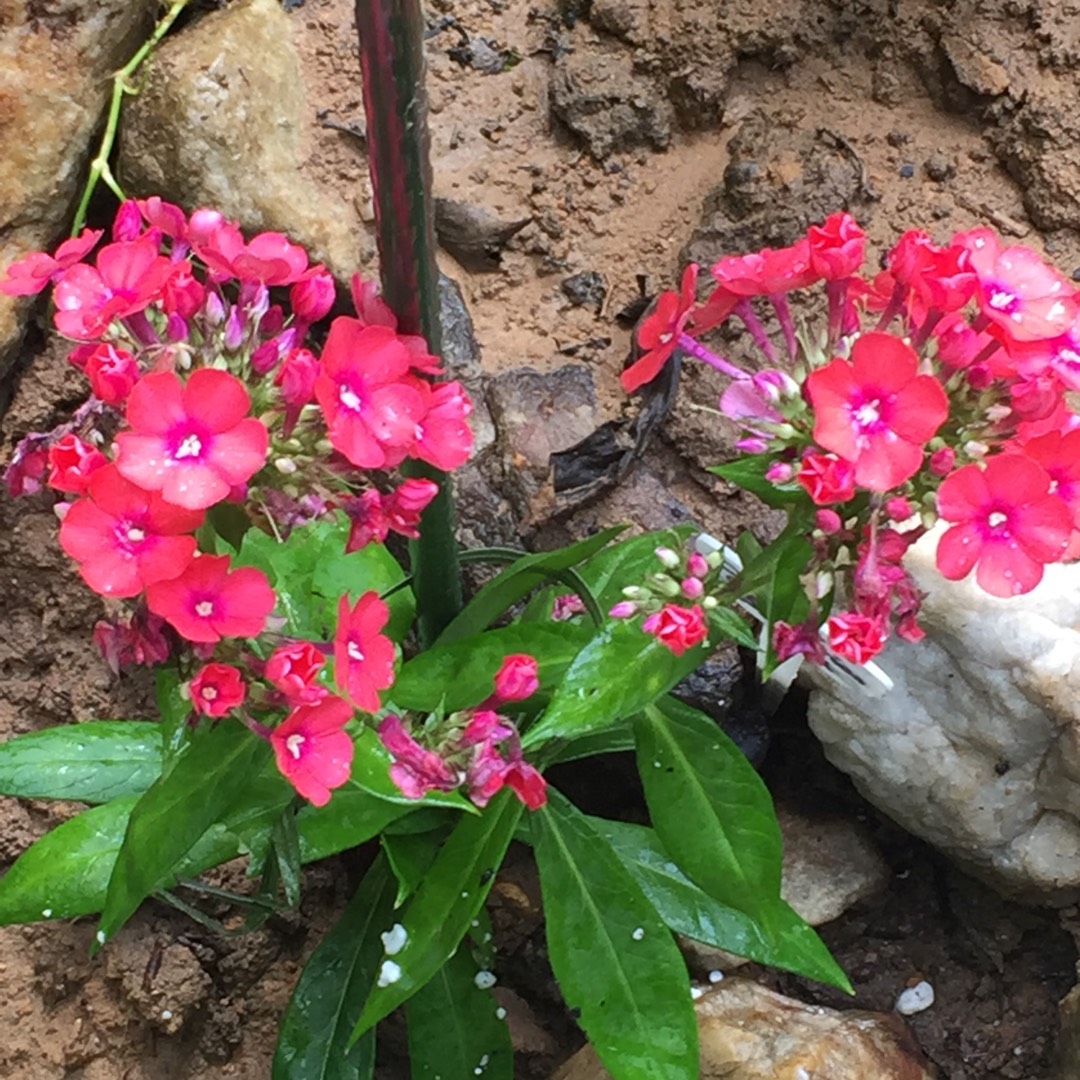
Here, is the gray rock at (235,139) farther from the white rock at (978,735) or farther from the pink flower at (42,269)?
the white rock at (978,735)

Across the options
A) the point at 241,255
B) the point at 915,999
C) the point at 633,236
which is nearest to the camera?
the point at 241,255

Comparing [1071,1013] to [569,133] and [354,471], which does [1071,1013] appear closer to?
[354,471]

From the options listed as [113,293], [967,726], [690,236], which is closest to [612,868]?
[967,726]

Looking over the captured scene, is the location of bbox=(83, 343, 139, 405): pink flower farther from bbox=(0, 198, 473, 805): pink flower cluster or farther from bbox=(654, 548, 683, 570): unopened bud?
bbox=(654, 548, 683, 570): unopened bud

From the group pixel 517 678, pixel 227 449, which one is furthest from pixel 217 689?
pixel 517 678

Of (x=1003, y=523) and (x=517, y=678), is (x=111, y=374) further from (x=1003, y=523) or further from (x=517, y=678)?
(x=1003, y=523)

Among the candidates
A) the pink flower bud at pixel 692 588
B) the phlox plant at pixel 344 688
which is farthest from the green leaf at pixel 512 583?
the pink flower bud at pixel 692 588
